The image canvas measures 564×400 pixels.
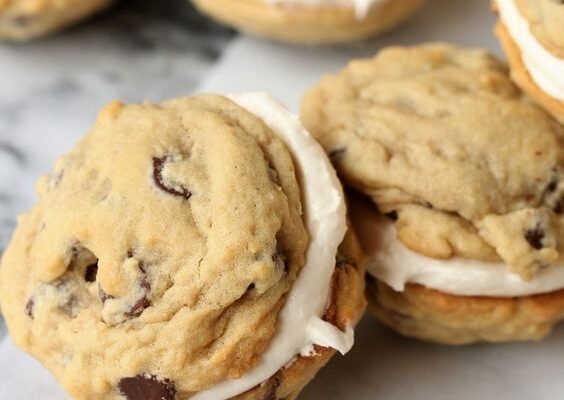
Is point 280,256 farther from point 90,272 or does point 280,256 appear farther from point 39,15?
point 39,15

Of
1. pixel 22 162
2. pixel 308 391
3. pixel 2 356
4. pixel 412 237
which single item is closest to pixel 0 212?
pixel 22 162

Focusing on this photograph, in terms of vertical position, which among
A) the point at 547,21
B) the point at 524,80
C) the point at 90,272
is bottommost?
the point at 90,272

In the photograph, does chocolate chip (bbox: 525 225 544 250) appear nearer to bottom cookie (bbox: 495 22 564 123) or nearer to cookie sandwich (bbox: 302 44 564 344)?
cookie sandwich (bbox: 302 44 564 344)

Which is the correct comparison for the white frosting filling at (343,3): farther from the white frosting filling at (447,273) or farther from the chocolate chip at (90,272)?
the chocolate chip at (90,272)

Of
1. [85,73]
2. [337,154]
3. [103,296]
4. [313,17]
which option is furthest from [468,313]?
[85,73]

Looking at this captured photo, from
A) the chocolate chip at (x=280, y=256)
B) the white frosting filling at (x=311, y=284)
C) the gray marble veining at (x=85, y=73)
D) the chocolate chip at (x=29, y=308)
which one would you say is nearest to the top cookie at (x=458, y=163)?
the white frosting filling at (x=311, y=284)

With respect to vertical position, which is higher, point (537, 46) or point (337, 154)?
point (537, 46)
